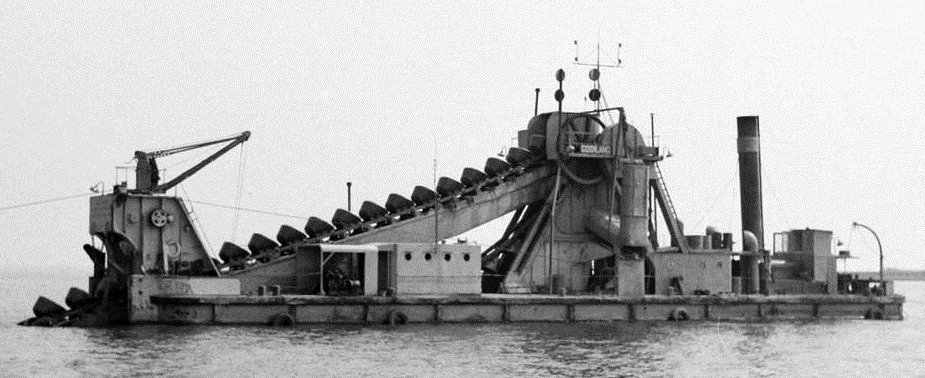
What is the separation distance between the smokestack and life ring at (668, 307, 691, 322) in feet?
28.7

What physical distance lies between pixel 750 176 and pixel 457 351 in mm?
25477

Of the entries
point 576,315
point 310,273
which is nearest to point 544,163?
point 576,315

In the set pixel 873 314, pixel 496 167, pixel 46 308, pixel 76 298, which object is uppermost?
pixel 496 167

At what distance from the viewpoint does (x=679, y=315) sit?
190 ft

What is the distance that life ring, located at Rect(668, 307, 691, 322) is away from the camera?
57875 mm

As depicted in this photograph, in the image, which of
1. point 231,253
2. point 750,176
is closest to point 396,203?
point 231,253

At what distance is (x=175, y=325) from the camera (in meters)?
48.8

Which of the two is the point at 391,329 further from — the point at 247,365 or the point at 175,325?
the point at 247,365

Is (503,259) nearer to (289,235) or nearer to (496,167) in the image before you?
(496,167)

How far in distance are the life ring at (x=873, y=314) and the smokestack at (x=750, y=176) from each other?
5.13 metres

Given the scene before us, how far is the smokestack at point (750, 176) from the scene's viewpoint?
66.2 metres

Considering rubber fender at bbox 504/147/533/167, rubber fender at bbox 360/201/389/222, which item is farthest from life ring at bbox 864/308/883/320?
rubber fender at bbox 360/201/389/222

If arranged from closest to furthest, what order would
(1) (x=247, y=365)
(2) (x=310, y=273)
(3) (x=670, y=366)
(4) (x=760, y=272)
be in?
(1) (x=247, y=365)
(3) (x=670, y=366)
(2) (x=310, y=273)
(4) (x=760, y=272)

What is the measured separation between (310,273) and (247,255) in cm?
245
